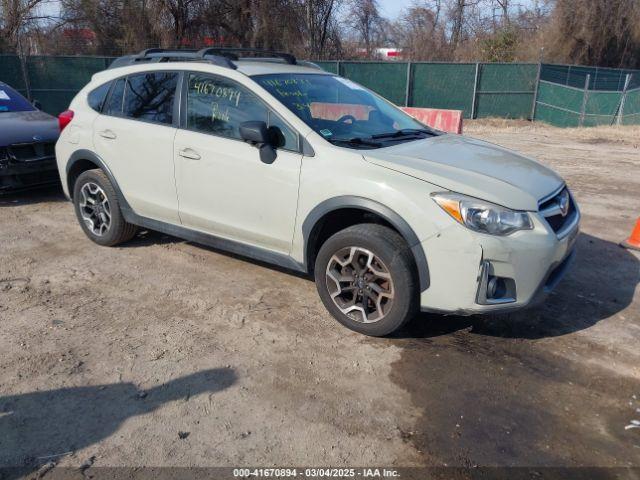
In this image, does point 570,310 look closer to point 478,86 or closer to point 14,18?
point 478,86

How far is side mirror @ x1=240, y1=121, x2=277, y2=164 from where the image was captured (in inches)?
148

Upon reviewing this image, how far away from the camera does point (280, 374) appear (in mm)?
3344

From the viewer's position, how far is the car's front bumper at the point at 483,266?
322 centimetres

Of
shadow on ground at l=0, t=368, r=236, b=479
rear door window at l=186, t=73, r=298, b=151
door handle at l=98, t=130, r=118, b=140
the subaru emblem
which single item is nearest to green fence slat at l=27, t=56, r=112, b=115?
door handle at l=98, t=130, r=118, b=140

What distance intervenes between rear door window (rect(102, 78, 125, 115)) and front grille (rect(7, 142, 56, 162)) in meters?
2.37

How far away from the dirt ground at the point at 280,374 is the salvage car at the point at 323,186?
0.41m

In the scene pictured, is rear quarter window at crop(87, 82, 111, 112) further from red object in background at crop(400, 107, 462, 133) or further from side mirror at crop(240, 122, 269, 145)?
red object in background at crop(400, 107, 462, 133)

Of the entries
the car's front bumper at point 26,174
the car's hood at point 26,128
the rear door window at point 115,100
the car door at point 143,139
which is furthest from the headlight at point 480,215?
the car's hood at point 26,128

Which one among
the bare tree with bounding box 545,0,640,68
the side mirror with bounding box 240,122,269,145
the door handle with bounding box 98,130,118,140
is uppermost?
the bare tree with bounding box 545,0,640,68

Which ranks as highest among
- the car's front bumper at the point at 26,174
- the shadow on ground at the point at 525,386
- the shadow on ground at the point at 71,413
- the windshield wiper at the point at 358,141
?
the windshield wiper at the point at 358,141

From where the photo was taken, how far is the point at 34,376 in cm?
327

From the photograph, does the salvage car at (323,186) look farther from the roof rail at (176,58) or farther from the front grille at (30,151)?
the front grille at (30,151)

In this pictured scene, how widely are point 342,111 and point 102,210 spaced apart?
8.64 feet

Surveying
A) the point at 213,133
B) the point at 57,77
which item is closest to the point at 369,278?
the point at 213,133
